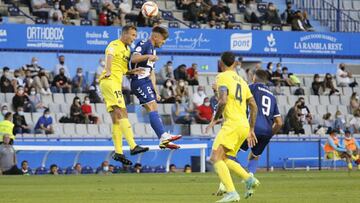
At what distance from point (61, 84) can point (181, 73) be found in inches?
197

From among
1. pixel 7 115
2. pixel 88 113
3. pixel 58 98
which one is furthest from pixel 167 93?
pixel 7 115

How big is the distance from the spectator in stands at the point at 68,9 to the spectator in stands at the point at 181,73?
407 cm

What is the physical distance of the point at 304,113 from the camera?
131 ft

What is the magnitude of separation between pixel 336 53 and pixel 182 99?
9856 millimetres

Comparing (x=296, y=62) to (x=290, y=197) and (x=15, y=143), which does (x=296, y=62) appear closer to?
(x=15, y=143)

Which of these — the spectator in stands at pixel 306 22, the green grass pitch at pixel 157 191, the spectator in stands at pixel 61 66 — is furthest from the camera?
the spectator in stands at pixel 306 22

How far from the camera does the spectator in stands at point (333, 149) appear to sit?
118ft

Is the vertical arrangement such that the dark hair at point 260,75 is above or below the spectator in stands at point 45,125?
above

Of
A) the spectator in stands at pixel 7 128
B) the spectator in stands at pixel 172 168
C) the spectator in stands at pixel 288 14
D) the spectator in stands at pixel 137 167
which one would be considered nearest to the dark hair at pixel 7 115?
the spectator in stands at pixel 7 128

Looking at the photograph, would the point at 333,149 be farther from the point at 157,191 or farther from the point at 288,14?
the point at 157,191

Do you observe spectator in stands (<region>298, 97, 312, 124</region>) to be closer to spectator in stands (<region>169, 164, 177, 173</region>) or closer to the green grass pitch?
spectator in stands (<region>169, 164, 177, 173</region>)

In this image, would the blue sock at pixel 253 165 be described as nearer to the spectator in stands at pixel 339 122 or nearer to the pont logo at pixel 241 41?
the spectator in stands at pixel 339 122

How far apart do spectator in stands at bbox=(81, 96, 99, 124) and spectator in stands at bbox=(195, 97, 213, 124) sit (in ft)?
12.5

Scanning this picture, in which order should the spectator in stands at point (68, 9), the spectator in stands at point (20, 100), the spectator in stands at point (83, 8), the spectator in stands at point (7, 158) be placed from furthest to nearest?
the spectator in stands at point (83, 8) < the spectator in stands at point (68, 9) < the spectator in stands at point (20, 100) < the spectator in stands at point (7, 158)
